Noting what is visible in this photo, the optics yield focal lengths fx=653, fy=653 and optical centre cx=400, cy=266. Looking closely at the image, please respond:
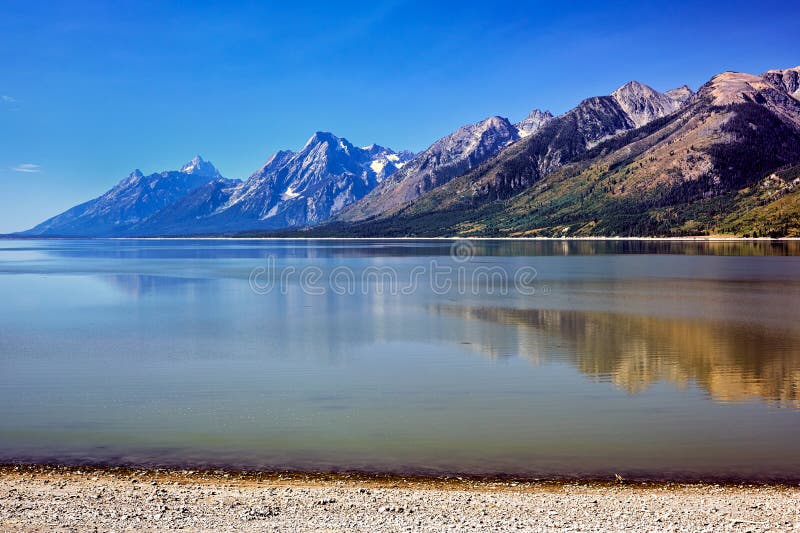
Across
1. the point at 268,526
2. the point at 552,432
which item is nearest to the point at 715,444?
the point at 552,432

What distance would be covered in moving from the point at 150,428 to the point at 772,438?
2248 centimetres

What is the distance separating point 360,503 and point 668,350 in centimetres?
3068

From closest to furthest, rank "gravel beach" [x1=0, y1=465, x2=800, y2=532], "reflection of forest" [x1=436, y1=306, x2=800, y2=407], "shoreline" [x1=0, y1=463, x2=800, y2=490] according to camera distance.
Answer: "gravel beach" [x1=0, y1=465, x2=800, y2=532], "shoreline" [x1=0, y1=463, x2=800, y2=490], "reflection of forest" [x1=436, y1=306, x2=800, y2=407]

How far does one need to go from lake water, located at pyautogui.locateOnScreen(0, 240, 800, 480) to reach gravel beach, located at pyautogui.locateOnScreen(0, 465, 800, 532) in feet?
4.98

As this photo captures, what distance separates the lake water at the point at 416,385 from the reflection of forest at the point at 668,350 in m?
0.22

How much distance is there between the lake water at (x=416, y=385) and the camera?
70.9 feet

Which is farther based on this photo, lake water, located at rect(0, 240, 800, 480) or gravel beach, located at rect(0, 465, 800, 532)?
lake water, located at rect(0, 240, 800, 480)

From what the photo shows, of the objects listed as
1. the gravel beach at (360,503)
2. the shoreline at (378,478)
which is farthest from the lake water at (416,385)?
the gravel beach at (360,503)

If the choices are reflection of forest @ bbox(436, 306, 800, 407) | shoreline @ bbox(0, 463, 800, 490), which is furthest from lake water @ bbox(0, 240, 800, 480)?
shoreline @ bbox(0, 463, 800, 490)

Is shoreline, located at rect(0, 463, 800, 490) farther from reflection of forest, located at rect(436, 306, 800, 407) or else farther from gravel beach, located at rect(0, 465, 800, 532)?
reflection of forest, located at rect(436, 306, 800, 407)

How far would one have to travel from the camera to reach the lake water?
2162 centimetres

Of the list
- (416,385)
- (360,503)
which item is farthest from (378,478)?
(416,385)

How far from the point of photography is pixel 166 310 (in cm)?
6712

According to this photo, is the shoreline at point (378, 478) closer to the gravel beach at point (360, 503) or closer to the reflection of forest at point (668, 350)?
the gravel beach at point (360, 503)
